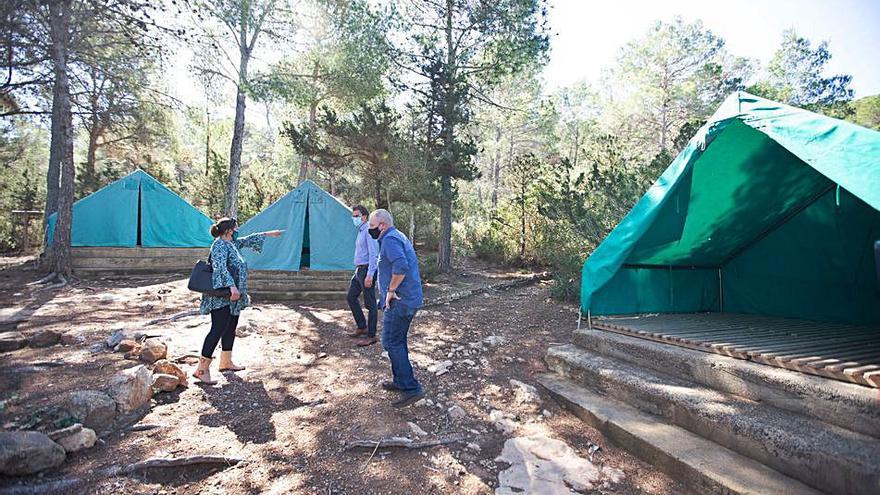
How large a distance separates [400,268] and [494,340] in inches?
90.5

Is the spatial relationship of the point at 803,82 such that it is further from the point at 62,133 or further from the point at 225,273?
the point at 62,133

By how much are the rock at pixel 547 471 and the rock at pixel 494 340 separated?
2246 millimetres

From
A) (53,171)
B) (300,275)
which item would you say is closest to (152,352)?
(300,275)

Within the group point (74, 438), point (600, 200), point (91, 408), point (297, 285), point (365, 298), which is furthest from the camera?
point (297, 285)

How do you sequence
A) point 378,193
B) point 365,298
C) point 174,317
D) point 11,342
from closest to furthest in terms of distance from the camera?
point 11,342 → point 365,298 → point 174,317 → point 378,193

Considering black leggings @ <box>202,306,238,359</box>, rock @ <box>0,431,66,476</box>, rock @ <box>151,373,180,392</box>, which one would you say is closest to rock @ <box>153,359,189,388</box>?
rock @ <box>151,373,180,392</box>

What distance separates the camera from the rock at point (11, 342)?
167 inches

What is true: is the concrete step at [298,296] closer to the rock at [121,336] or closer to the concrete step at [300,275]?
the concrete step at [300,275]

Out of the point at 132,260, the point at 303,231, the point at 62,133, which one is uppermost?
the point at 62,133

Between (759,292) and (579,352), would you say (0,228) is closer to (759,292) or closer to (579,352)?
(579,352)

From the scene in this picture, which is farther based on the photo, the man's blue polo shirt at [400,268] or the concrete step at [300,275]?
the concrete step at [300,275]

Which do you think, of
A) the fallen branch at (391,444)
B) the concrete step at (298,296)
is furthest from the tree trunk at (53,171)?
the fallen branch at (391,444)

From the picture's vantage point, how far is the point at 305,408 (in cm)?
330

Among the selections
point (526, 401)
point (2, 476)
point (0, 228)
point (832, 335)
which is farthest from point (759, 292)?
point (0, 228)
